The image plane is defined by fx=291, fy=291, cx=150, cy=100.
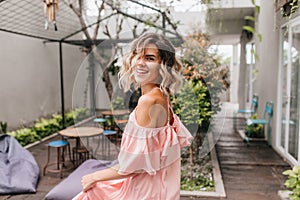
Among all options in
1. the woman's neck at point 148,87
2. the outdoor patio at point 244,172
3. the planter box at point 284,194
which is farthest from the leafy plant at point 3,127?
the woman's neck at point 148,87

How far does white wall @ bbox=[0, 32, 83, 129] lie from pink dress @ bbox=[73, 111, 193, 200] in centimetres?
353

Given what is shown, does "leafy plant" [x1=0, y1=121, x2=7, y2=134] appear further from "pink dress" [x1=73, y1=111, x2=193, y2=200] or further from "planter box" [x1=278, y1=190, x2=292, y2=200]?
"pink dress" [x1=73, y1=111, x2=193, y2=200]

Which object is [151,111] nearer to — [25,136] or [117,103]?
[117,103]

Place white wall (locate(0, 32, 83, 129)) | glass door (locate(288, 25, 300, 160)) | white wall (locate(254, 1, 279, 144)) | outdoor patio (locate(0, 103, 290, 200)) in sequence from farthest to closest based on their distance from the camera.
A: white wall (locate(0, 32, 83, 129))
white wall (locate(254, 1, 279, 144))
glass door (locate(288, 25, 300, 160))
outdoor patio (locate(0, 103, 290, 200))

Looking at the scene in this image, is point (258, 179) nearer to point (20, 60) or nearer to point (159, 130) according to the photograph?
point (159, 130)

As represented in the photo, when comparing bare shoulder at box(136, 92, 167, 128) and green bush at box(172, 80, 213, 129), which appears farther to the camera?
green bush at box(172, 80, 213, 129)

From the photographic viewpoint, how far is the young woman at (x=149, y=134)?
0.93 metres

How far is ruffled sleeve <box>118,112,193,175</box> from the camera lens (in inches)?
36.4

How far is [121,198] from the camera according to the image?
1.03 m

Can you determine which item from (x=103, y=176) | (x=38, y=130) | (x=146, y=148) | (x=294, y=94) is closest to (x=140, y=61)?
(x=146, y=148)

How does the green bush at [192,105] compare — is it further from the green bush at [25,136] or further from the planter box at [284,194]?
the green bush at [25,136]

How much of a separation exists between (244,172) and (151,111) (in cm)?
317

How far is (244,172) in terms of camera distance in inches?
147

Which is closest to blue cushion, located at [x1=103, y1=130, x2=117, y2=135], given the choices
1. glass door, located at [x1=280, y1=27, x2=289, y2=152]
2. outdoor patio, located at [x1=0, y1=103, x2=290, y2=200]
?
outdoor patio, located at [x1=0, y1=103, x2=290, y2=200]
